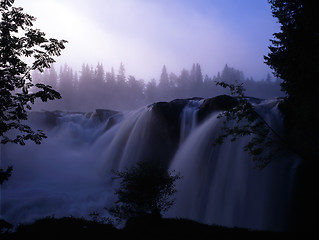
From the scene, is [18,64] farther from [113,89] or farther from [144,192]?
[113,89]

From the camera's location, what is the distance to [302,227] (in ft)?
39.9

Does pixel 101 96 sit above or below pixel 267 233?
above

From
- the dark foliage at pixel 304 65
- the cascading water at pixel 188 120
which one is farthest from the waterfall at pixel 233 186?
the dark foliage at pixel 304 65

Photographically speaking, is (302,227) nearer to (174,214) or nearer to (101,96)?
(174,214)

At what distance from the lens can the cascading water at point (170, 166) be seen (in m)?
14.1

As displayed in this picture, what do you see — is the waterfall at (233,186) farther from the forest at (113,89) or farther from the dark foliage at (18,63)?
the forest at (113,89)

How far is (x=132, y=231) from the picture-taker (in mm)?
9203

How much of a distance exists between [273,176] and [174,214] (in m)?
7.47

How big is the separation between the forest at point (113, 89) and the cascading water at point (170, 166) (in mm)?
51440

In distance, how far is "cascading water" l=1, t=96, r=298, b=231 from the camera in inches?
555

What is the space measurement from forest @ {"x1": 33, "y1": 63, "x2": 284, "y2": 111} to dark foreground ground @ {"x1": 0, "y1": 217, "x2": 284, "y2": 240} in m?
79.8

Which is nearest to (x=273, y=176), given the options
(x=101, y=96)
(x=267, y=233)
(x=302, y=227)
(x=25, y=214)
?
(x=302, y=227)

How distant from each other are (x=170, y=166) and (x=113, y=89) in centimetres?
7371

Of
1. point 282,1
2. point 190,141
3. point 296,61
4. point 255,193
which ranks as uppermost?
point 282,1
